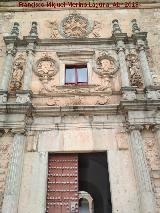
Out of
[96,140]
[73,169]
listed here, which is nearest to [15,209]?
[73,169]

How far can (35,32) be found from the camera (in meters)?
10.7

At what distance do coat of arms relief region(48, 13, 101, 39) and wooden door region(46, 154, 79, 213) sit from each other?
4.49 metres

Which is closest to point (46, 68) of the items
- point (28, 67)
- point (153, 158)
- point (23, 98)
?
point (28, 67)

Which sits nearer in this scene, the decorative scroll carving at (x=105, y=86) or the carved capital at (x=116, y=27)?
the decorative scroll carving at (x=105, y=86)

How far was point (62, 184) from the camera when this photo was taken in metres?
7.97

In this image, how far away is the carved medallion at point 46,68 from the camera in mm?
9727

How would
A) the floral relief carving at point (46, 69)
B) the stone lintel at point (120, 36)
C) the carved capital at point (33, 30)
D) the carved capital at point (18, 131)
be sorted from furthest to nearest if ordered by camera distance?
1. the carved capital at point (33, 30)
2. the stone lintel at point (120, 36)
3. the floral relief carving at point (46, 69)
4. the carved capital at point (18, 131)

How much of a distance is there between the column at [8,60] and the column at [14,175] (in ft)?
4.58

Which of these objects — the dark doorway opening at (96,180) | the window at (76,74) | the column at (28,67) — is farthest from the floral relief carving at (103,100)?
the column at (28,67)

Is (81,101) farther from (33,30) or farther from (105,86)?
(33,30)

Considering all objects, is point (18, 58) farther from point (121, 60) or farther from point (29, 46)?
point (121, 60)

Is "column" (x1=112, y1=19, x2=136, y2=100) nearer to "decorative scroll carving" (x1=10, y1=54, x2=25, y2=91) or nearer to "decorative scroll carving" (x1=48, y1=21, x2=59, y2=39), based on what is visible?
"decorative scroll carving" (x1=48, y1=21, x2=59, y2=39)

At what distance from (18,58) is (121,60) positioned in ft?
10.6

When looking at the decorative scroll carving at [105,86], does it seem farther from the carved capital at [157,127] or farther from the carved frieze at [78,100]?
the carved capital at [157,127]
